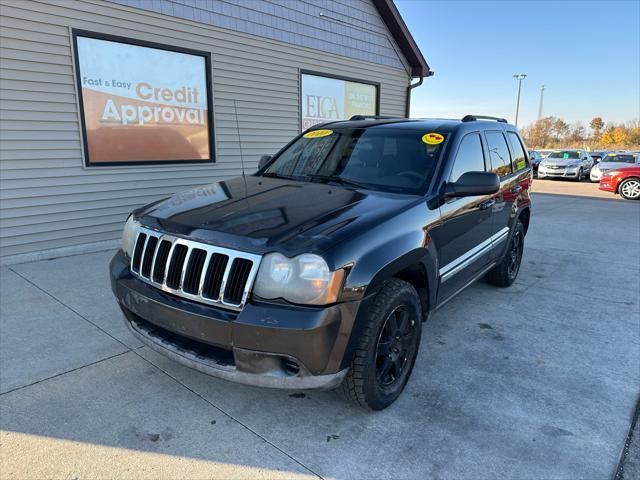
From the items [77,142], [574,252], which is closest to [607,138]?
[574,252]

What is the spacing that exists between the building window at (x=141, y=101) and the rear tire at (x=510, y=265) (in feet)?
15.7

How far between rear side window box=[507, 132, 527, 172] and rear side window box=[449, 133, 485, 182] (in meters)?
1.06

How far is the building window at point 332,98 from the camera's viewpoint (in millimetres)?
9031

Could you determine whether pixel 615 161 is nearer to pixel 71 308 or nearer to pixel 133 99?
pixel 133 99

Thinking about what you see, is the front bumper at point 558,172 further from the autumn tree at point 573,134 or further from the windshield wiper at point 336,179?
the autumn tree at point 573,134

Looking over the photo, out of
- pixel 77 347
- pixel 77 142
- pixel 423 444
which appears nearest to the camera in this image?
pixel 423 444

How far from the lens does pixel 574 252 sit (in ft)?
22.7

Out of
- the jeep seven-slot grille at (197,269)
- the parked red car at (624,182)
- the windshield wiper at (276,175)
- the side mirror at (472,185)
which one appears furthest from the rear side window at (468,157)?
the parked red car at (624,182)

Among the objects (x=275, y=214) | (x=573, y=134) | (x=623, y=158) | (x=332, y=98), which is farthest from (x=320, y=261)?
(x=573, y=134)

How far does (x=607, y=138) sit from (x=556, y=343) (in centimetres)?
7776

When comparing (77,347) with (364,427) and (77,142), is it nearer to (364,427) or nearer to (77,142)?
(364,427)

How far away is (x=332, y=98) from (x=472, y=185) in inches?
277

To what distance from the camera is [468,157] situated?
145 inches

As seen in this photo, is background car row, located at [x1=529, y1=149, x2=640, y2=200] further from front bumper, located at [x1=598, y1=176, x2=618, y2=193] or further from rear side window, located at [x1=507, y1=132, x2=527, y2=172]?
rear side window, located at [x1=507, y1=132, x2=527, y2=172]
